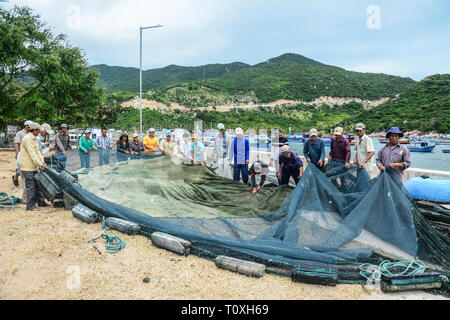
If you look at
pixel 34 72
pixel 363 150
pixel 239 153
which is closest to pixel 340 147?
pixel 363 150

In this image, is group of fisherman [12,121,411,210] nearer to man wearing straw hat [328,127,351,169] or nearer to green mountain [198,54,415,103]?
man wearing straw hat [328,127,351,169]

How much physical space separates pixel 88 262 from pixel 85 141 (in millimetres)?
5919

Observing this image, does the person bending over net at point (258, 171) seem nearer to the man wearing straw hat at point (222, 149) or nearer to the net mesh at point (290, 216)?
the net mesh at point (290, 216)

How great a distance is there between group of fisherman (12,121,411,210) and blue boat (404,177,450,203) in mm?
1016

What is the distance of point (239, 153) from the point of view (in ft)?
25.0

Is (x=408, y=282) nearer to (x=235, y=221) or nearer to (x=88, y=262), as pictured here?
(x=235, y=221)

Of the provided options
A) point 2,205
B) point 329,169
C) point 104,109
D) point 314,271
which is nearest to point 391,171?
point 329,169

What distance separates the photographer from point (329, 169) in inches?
247

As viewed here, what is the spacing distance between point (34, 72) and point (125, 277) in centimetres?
1921

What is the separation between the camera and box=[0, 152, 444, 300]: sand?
10.3ft

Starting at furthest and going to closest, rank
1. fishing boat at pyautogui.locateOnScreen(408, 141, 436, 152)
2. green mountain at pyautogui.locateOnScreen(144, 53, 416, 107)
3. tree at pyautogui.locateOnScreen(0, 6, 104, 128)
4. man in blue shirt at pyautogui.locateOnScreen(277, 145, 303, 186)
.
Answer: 1. green mountain at pyautogui.locateOnScreen(144, 53, 416, 107)
2. fishing boat at pyautogui.locateOnScreen(408, 141, 436, 152)
3. tree at pyautogui.locateOnScreen(0, 6, 104, 128)
4. man in blue shirt at pyautogui.locateOnScreen(277, 145, 303, 186)

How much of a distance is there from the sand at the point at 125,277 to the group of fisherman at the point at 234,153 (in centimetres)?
198


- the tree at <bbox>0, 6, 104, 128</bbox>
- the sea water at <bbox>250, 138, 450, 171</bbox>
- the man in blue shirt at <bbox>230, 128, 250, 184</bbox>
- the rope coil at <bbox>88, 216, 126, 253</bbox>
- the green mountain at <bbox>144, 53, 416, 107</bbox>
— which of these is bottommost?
the sea water at <bbox>250, 138, 450, 171</bbox>

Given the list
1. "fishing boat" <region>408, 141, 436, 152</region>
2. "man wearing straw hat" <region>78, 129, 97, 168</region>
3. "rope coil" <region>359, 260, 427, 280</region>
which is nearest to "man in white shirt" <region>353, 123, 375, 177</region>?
"rope coil" <region>359, 260, 427, 280</region>
